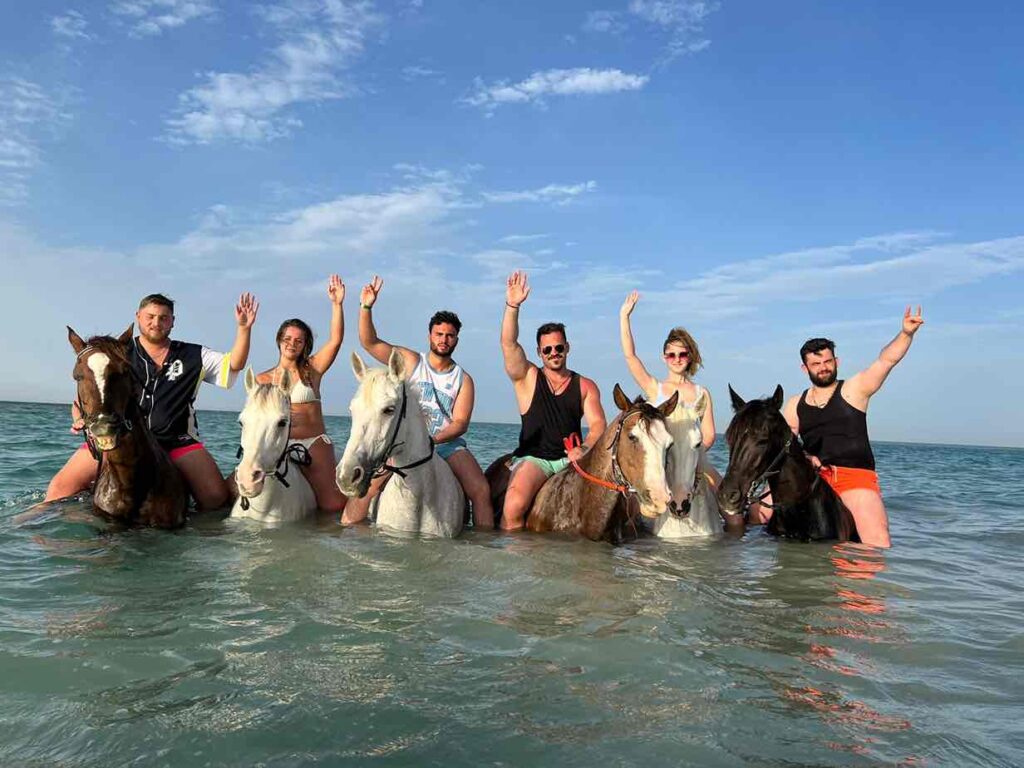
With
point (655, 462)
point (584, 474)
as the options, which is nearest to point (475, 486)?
point (584, 474)

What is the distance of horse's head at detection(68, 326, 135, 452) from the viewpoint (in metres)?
5.23

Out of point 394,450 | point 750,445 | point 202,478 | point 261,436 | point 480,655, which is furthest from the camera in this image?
point 202,478

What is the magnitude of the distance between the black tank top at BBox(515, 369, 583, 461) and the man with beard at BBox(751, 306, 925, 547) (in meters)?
2.39

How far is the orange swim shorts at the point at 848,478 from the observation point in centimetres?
704

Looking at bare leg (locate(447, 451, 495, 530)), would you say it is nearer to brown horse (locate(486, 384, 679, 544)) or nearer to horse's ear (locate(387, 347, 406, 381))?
brown horse (locate(486, 384, 679, 544))

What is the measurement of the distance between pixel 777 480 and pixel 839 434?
3.87 ft

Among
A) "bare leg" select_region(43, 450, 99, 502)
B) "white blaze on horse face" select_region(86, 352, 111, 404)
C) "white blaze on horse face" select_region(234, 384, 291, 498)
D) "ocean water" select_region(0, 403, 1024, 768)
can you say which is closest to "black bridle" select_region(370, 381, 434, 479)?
"ocean water" select_region(0, 403, 1024, 768)

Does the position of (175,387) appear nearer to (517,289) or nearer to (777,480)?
(517,289)

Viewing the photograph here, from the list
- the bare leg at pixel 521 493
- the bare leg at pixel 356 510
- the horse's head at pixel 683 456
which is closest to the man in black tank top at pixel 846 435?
the horse's head at pixel 683 456

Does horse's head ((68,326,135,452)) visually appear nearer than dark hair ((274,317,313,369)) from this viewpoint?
Yes

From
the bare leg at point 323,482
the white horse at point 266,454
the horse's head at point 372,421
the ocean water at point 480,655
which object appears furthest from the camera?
the bare leg at point 323,482

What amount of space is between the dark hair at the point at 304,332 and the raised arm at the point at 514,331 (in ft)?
6.66

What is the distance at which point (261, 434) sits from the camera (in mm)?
5770

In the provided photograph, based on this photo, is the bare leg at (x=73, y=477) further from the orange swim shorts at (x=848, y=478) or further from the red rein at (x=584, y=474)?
the orange swim shorts at (x=848, y=478)
